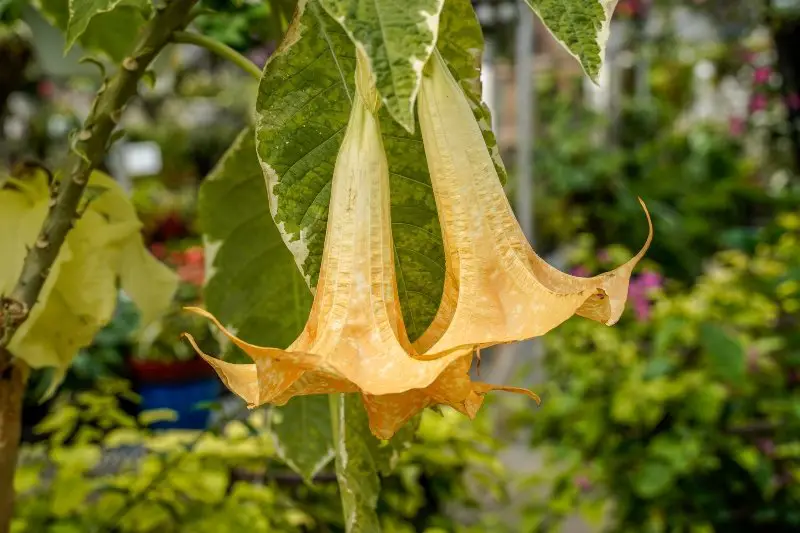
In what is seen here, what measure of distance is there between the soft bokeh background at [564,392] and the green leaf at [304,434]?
144 mm

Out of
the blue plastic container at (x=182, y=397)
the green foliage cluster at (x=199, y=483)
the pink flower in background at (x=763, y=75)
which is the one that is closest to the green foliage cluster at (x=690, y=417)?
the green foliage cluster at (x=199, y=483)

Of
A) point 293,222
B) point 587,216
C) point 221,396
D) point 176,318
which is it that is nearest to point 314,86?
point 293,222

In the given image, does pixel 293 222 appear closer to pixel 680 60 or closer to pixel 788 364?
pixel 788 364

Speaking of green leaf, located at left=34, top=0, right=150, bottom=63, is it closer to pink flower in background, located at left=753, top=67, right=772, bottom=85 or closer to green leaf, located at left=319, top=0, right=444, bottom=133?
green leaf, located at left=319, top=0, right=444, bottom=133

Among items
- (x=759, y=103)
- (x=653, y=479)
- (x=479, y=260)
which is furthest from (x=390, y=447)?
(x=759, y=103)

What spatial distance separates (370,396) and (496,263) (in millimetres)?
77

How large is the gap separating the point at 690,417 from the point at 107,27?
1.11 metres

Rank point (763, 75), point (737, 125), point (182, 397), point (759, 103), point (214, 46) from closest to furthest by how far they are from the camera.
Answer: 1. point (214, 46)
2. point (182, 397)
3. point (763, 75)
4. point (759, 103)
5. point (737, 125)

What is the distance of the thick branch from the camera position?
1.61 ft

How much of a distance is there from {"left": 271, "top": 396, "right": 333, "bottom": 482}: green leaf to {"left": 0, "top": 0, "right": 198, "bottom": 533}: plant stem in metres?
0.19

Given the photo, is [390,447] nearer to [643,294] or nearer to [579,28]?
[579,28]

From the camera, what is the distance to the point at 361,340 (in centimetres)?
33

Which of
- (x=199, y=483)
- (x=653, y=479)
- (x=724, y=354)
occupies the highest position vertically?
(x=199, y=483)

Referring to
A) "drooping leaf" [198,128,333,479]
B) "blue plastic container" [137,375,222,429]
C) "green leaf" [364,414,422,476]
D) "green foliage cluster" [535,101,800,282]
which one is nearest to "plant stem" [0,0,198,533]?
"drooping leaf" [198,128,333,479]
